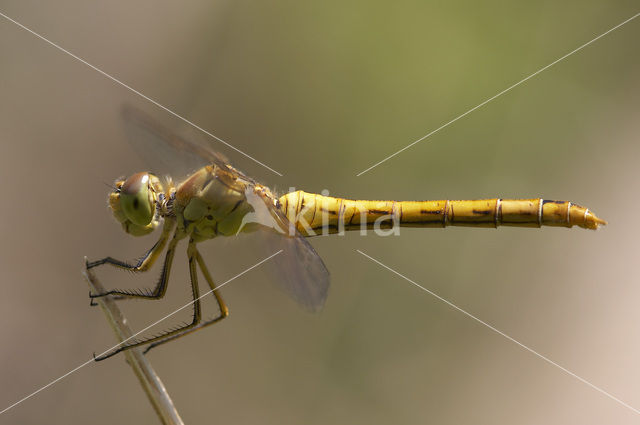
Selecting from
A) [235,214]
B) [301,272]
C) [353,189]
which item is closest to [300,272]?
[301,272]

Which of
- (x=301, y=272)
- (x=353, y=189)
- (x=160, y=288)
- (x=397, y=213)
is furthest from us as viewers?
(x=353, y=189)

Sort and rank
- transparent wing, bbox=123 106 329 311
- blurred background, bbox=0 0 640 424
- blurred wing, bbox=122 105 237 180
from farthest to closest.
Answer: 1. blurred background, bbox=0 0 640 424
2. blurred wing, bbox=122 105 237 180
3. transparent wing, bbox=123 106 329 311

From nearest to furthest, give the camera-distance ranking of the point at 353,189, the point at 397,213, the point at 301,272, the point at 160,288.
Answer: the point at 301,272, the point at 160,288, the point at 397,213, the point at 353,189

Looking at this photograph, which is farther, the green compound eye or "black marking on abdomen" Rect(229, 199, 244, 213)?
"black marking on abdomen" Rect(229, 199, 244, 213)

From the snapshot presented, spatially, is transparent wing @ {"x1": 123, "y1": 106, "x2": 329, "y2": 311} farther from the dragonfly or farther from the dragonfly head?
the dragonfly head

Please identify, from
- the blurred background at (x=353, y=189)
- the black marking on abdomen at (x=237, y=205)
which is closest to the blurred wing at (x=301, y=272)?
the black marking on abdomen at (x=237, y=205)

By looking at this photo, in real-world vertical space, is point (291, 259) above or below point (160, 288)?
below

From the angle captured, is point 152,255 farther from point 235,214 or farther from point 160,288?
point 235,214

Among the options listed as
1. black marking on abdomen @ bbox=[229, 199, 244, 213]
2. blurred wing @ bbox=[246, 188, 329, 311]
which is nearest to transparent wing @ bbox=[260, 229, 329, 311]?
blurred wing @ bbox=[246, 188, 329, 311]
